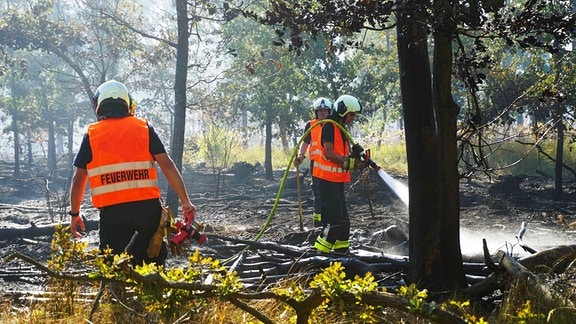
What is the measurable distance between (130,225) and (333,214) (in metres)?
3.32

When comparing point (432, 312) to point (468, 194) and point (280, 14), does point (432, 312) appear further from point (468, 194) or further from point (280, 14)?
point (468, 194)

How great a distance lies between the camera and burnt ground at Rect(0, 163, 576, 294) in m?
8.47

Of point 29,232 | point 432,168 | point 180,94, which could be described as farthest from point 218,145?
point 432,168

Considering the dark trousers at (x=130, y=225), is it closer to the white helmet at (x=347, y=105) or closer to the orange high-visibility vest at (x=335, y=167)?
the orange high-visibility vest at (x=335, y=167)

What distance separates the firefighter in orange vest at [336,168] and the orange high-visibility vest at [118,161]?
3.06 m

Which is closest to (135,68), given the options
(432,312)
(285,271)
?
(285,271)

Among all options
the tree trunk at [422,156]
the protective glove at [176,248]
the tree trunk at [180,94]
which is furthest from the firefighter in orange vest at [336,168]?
the tree trunk at [180,94]

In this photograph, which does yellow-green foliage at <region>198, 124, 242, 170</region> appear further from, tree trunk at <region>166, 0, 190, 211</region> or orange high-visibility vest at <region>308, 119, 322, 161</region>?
orange high-visibility vest at <region>308, 119, 322, 161</region>

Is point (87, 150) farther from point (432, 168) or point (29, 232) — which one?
point (29, 232)

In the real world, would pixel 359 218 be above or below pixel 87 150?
below

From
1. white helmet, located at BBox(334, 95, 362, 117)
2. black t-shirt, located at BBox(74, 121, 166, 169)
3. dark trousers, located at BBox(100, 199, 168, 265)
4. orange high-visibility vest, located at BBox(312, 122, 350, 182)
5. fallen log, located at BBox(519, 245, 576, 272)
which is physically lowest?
fallen log, located at BBox(519, 245, 576, 272)

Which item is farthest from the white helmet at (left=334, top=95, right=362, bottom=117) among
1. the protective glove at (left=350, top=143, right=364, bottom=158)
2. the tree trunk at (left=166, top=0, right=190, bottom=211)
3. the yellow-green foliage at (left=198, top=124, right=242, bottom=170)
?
the yellow-green foliage at (left=198, top=124, right=242, bottom=170)

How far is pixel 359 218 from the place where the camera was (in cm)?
1300

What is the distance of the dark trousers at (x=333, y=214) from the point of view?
24.6 feet
